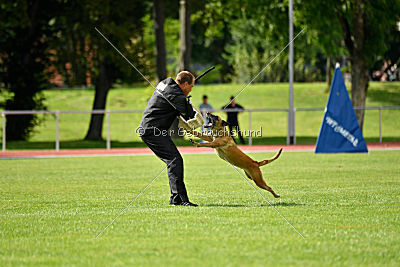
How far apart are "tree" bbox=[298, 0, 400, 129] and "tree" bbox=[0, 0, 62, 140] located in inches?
429

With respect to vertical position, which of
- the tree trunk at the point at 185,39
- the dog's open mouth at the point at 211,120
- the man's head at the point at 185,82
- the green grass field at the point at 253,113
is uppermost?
the tree trunk at the point at 185,39

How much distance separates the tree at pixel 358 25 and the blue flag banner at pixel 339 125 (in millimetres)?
8769

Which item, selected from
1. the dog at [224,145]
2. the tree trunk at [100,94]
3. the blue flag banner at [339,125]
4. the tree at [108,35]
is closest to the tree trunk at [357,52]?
the tree at [108,35]

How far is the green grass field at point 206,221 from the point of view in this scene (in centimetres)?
613

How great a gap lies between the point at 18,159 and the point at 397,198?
555 inches

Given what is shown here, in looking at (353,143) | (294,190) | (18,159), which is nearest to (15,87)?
(18,159)

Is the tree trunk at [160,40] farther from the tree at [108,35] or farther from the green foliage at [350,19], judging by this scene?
the green foliage at [350,19]

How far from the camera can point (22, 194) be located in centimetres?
1162

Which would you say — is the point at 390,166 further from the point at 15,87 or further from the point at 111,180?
the point at 15,87

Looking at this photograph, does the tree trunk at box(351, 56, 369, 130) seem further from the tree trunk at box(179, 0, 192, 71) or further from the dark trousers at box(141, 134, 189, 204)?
the dark trousers at box(141, 134, 189, 204)

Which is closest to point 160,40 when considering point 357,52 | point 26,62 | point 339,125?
point 26,62

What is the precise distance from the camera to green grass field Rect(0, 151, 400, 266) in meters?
6.13

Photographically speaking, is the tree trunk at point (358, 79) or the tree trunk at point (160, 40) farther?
the tree trunk at point (160, 40)

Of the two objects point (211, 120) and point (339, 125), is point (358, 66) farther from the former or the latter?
point (211, 120)
